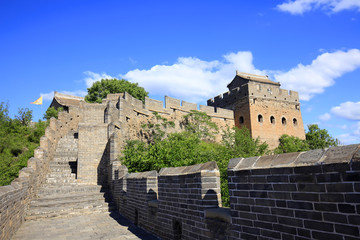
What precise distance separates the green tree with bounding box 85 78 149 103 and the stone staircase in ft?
56.9

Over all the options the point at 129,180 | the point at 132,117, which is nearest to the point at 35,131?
the point at 132,117

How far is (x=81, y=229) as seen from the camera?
302 inches

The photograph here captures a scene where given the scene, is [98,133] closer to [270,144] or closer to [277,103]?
[270,144]

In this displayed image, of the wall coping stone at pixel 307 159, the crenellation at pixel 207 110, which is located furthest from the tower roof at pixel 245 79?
the wall coping stone at pixel 307 159

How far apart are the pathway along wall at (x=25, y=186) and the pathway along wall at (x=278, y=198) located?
4596mm

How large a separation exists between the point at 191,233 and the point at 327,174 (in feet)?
9.86

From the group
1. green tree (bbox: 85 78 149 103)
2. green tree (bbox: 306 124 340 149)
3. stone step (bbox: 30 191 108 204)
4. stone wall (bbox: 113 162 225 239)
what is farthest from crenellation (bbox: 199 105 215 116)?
stone wall (bbox: 113 162 225 239)

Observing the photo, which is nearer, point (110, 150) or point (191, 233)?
point (191, 233)

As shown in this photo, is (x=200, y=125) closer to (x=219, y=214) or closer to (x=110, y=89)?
(x=110, y=89)

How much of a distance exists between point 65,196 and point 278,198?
420 inches

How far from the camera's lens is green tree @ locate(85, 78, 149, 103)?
31.9 m

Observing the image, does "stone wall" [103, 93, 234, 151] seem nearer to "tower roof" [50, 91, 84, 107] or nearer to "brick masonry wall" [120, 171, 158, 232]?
"brick masonry wall" [120, 171, 158, 232]

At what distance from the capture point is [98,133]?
14938 millimetres

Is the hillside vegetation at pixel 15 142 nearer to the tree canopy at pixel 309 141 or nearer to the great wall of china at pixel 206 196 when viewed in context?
the great wall of china at pixel 206 196
